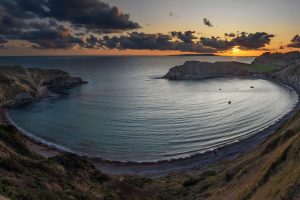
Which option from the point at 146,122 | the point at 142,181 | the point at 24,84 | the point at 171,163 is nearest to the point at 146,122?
the point at 146,122

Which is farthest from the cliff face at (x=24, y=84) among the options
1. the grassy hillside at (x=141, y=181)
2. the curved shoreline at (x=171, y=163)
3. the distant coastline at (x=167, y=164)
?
the grassy hillside at (x=141, y=181)

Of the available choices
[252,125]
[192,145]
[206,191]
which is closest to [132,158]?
[192,145]

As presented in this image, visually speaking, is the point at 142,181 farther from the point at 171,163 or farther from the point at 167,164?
the point at 171,163

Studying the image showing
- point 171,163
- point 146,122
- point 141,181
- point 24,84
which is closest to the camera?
point 141,181

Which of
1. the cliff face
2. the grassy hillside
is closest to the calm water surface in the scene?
the cliff face

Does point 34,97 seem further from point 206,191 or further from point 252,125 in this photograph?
point 206,191

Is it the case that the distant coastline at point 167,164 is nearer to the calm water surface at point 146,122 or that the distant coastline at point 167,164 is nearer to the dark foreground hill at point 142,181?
the calm water surface at point 146,122
